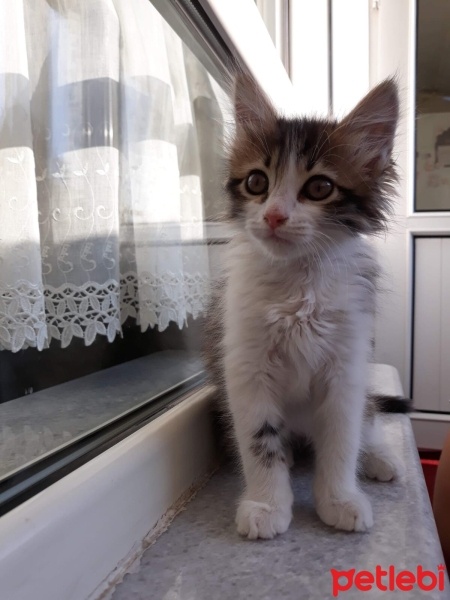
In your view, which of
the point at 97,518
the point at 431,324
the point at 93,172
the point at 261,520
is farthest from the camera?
the point at 431,324

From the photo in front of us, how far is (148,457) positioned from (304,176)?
48cm

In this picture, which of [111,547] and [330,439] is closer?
[111,547]

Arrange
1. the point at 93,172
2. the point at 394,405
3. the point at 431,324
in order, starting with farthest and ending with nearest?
the point at 431,324 → the point at 394,405 → the point at 93,172

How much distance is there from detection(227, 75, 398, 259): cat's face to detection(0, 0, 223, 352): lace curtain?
0.62 ft

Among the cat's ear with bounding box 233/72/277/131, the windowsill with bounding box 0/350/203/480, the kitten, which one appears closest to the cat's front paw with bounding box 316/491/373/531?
the kitten

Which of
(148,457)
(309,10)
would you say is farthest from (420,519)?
(309,10)

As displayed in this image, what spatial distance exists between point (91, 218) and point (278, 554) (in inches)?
21.5

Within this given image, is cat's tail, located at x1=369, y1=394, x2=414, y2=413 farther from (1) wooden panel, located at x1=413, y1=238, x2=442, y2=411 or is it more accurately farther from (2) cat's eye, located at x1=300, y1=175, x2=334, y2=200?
(1) wooden panel, located at x1=413, y1=238, x2=442, y2=411

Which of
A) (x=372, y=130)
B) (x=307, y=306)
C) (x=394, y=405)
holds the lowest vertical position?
(x=394, y=405)

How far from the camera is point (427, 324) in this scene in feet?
7.93

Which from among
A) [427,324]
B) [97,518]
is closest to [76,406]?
[97,518]

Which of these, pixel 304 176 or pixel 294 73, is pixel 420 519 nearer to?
pixel 304 176

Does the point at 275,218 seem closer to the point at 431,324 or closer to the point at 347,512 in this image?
the point at 347,512

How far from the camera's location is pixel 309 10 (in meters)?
2.20
